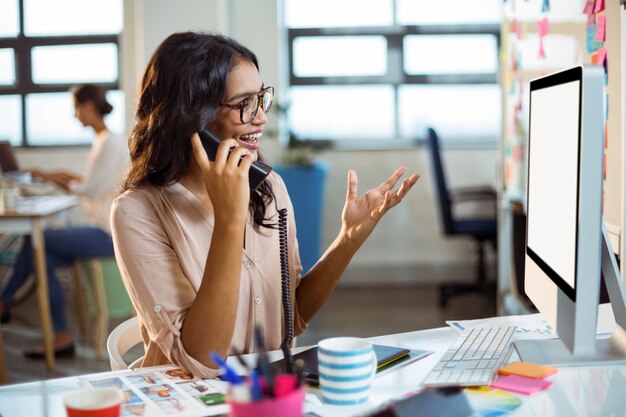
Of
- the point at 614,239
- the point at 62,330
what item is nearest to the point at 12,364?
the point at 62,330

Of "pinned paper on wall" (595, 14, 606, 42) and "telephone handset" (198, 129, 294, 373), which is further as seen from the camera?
"pinned paper on wall" (595, 14, 606, 42)

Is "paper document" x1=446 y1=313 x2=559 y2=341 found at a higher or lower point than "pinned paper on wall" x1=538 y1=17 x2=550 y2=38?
lower

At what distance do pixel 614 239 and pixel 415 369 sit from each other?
829 mm

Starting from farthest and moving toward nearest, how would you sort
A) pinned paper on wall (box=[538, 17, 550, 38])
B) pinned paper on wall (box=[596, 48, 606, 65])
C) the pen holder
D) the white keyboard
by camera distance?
pinned paper on wall (box=[538, 17, 550, 38])
pinned paper on wall (box=[596, 48, 606, 65])
the white keyboard
the pen holder

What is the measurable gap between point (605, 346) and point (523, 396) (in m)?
0.29

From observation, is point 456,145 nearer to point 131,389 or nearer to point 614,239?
point 614,239

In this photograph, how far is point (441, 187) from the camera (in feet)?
15.2

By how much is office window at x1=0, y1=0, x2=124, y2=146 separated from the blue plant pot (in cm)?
174

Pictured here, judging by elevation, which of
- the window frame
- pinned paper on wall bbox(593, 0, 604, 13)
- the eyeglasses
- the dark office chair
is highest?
the window frame

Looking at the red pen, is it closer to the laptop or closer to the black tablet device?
the black tablet device

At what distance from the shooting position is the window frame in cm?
556

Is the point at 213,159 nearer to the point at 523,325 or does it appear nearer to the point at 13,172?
the point at 523,325

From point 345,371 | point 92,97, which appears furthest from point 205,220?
point 92,97

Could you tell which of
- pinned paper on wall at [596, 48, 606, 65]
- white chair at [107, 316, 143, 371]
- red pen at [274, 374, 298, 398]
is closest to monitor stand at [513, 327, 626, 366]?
red pen at [274, 374, 298, 398]
